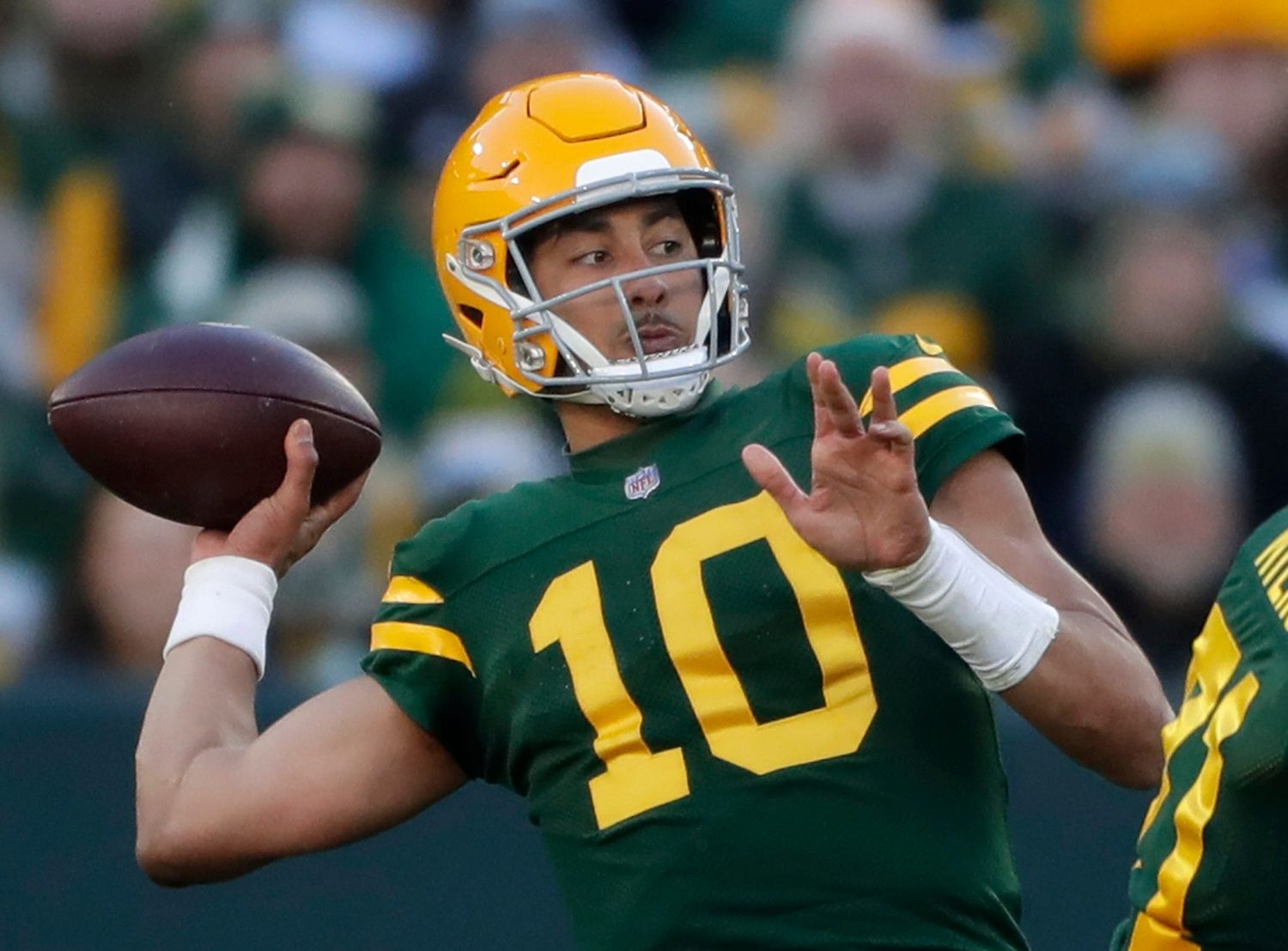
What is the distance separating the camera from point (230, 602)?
300cm

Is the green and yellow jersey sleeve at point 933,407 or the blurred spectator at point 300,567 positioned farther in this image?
the blurred spectator at point 300,567

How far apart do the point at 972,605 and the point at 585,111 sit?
909mm

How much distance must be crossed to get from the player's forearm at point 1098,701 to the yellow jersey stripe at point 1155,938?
26 cm

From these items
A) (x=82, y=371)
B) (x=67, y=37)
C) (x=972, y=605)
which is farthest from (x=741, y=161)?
(x=972, y=605)

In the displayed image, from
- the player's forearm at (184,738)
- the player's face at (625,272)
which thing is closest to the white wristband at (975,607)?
the player's face at (625,272)

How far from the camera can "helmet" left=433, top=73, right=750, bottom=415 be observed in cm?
284

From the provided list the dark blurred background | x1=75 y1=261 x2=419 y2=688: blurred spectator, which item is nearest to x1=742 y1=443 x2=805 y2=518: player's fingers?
the dark blurred background

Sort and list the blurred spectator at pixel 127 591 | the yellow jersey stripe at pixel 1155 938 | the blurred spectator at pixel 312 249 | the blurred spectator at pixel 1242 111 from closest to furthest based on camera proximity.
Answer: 1. the yellow jersey stripe at pixel 1155 938
2. the blurred spectator at pixel 127 591
3. the blurred spectator at pixel 312 249
4. the blurred spectator at pixel 1242 111

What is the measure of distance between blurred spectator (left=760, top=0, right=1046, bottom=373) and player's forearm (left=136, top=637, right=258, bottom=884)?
251cm

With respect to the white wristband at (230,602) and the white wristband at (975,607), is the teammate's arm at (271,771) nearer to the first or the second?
the white wristband at (230,602)

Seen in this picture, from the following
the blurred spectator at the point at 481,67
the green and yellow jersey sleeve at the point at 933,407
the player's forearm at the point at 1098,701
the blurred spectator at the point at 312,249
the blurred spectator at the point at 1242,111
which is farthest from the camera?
the blurred spectator at the point at 481,67

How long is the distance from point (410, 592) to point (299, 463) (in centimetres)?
23

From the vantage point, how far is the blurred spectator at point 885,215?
17.4 ft

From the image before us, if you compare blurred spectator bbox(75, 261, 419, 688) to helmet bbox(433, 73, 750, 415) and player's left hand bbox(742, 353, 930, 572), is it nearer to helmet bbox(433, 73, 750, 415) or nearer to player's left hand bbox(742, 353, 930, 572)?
helmet bbox(433, 73, 750, 415)
